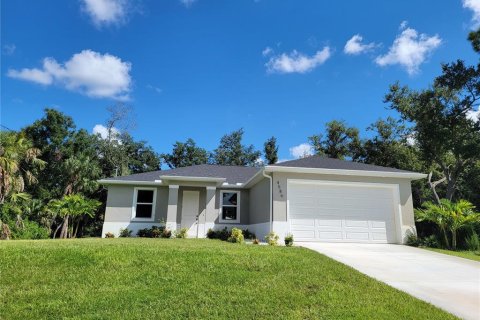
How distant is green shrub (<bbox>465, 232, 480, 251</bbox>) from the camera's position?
1203cm

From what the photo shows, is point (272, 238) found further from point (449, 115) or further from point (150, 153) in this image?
point (150, 153)

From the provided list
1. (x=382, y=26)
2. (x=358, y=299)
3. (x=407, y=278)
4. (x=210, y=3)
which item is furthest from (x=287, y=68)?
(x=358, y=299)

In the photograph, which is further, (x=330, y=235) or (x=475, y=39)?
(x=475, y=39)

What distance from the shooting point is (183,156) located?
37.1 meters

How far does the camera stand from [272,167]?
43.9 feet

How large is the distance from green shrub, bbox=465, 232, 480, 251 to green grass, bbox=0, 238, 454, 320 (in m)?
7.62

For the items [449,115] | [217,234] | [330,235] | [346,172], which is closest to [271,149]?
[449,115]

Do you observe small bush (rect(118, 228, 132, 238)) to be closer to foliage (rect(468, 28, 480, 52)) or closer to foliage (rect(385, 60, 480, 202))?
foliage (rect(385, 60, 480, 202))

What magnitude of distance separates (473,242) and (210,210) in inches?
463

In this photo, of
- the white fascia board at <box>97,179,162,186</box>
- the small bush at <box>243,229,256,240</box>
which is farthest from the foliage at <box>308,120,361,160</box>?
the white fascia board at <box>97,179,162,186</box>

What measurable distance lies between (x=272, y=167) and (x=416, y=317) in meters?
8.79

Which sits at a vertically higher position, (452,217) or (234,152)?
(234,152)

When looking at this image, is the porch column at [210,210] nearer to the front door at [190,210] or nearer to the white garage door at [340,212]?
the front door at [190,210]

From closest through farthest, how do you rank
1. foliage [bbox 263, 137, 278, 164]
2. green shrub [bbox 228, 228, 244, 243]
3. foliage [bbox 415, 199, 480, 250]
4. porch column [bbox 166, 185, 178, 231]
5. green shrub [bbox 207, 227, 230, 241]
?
foliage [bbox 415, 199, 480, 250]
green shrub [bbox 228, 228, 244, 243]
porch column [bbox 166, 185, 178, 231]
green shrub [bbox 207, 227, 230, 241]
foliage [bbox 263, 137, 278, 164]
